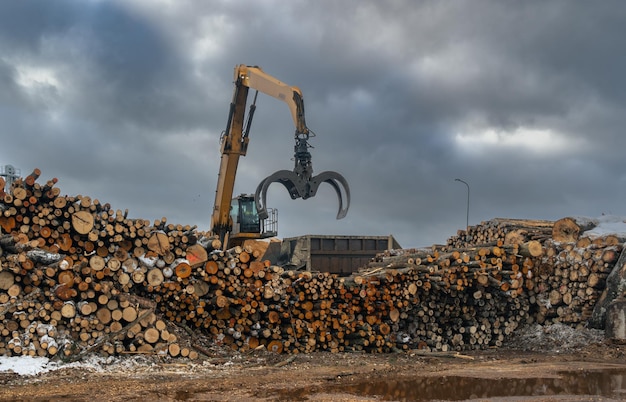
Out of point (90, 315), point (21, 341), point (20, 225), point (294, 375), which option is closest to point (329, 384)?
point (294, 375)

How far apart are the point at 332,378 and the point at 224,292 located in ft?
10.8

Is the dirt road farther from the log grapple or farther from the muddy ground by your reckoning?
the log grapple

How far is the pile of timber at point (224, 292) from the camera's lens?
9.90 meters

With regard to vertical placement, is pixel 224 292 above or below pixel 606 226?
below

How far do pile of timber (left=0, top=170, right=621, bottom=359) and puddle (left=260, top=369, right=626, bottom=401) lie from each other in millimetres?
3132

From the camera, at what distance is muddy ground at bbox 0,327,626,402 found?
7801mm

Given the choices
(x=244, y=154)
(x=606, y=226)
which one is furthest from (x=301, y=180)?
(x=606, y=226)

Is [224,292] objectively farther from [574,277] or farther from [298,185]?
[574,277]

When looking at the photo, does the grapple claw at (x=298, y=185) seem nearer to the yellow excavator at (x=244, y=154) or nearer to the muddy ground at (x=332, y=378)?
the yellow excavator at (x=244, y=154)

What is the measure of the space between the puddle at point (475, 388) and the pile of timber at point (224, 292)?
3132mm

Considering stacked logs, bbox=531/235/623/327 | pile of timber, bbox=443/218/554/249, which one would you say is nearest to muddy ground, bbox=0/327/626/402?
stacked logs, bbox=531/235/623/327

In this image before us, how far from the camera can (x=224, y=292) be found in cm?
1155

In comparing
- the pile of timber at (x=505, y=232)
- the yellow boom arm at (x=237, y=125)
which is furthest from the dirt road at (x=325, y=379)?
the yellow boom arm at (x=237, y=125)

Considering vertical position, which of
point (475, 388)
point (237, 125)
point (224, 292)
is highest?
point (237, 125)
